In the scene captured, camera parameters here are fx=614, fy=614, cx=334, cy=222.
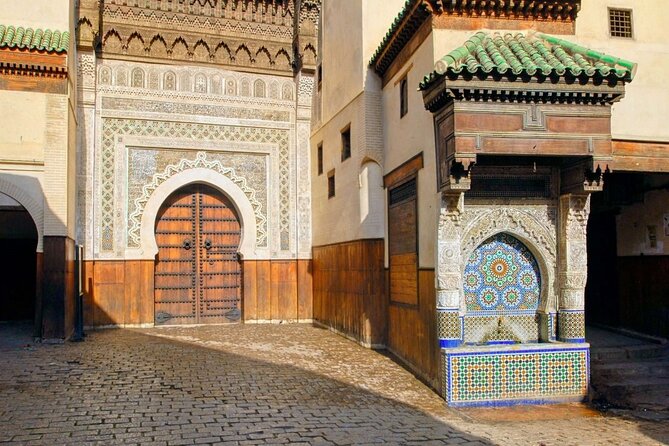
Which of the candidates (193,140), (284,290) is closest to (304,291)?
(284,290)

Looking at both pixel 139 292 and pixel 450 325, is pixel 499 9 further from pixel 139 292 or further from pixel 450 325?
pixel 139 292

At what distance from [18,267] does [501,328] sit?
32.2ft

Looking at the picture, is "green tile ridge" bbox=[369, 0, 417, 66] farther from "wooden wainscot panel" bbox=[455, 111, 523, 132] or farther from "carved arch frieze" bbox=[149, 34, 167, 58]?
"carved arch frieze" bbox=[149, 34, 167, 58]

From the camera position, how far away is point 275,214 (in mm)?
11922

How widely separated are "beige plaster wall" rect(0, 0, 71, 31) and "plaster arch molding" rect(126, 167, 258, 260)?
318 cm

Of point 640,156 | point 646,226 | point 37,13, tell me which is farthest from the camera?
point 37,13

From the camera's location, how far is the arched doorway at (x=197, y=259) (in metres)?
11.4

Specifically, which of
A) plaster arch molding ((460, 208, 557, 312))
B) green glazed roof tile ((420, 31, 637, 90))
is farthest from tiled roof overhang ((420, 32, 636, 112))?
plaster arch molding ((460, 208, 557, 312))

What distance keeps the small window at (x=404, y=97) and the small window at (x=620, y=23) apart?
96.0 inches

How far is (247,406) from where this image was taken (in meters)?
5.75

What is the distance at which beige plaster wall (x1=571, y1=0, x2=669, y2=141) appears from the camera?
698cm

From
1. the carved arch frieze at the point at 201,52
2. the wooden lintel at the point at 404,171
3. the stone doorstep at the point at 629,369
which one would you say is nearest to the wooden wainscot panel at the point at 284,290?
the wooden lintel at the point at 404,171

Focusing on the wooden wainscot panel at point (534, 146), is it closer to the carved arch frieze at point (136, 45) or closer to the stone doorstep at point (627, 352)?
the stone doorstep at point (627, 352)

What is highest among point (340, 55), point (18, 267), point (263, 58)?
point (263, 58)
